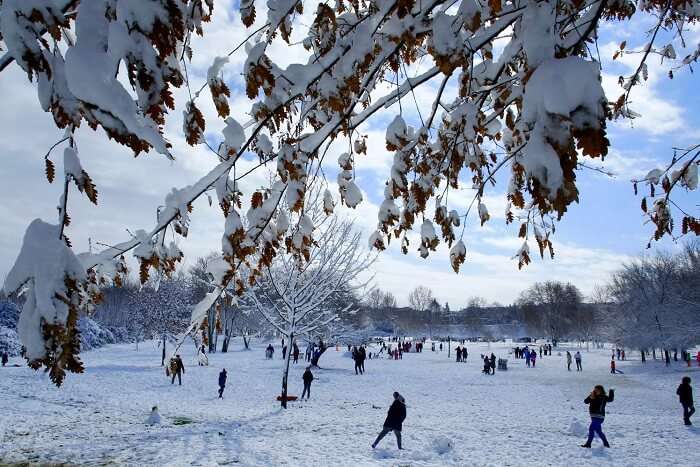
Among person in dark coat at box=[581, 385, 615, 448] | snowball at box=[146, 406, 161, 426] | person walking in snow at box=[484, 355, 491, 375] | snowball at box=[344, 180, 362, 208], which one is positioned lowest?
person walking in snow at box=[484, 355, 491, 375]

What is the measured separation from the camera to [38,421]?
37.3ft

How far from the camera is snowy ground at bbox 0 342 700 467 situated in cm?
851

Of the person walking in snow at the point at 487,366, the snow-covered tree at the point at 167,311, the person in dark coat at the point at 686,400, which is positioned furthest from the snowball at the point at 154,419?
the snow-covered tree at the point at 167,311

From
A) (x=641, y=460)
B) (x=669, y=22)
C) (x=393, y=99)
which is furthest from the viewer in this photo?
(x=641, y=460)

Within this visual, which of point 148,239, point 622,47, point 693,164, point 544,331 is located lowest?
point 544,331

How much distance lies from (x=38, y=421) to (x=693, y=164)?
1408 cm

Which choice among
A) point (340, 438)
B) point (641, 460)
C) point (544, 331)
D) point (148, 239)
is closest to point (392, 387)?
point (340, 438)

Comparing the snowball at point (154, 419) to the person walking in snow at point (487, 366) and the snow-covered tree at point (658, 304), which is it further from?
the snow-covered tree at point (658, 304)


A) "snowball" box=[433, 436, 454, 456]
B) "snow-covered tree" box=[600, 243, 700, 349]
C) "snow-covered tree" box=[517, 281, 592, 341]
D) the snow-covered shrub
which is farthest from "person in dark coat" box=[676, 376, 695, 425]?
"snow-covered tree" box=[517, 281, 592, 341]

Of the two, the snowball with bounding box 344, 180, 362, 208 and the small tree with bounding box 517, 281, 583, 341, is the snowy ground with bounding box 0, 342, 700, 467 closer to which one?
the snowball with bounding box 344, 180, 362, 208

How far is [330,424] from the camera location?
1169 cm

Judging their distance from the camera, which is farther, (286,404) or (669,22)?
(286,404)

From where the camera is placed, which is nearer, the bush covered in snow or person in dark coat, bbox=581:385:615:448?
person in dark coat, bbox=581:385:615:448

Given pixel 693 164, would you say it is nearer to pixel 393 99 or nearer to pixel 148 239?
pixel 393 99
